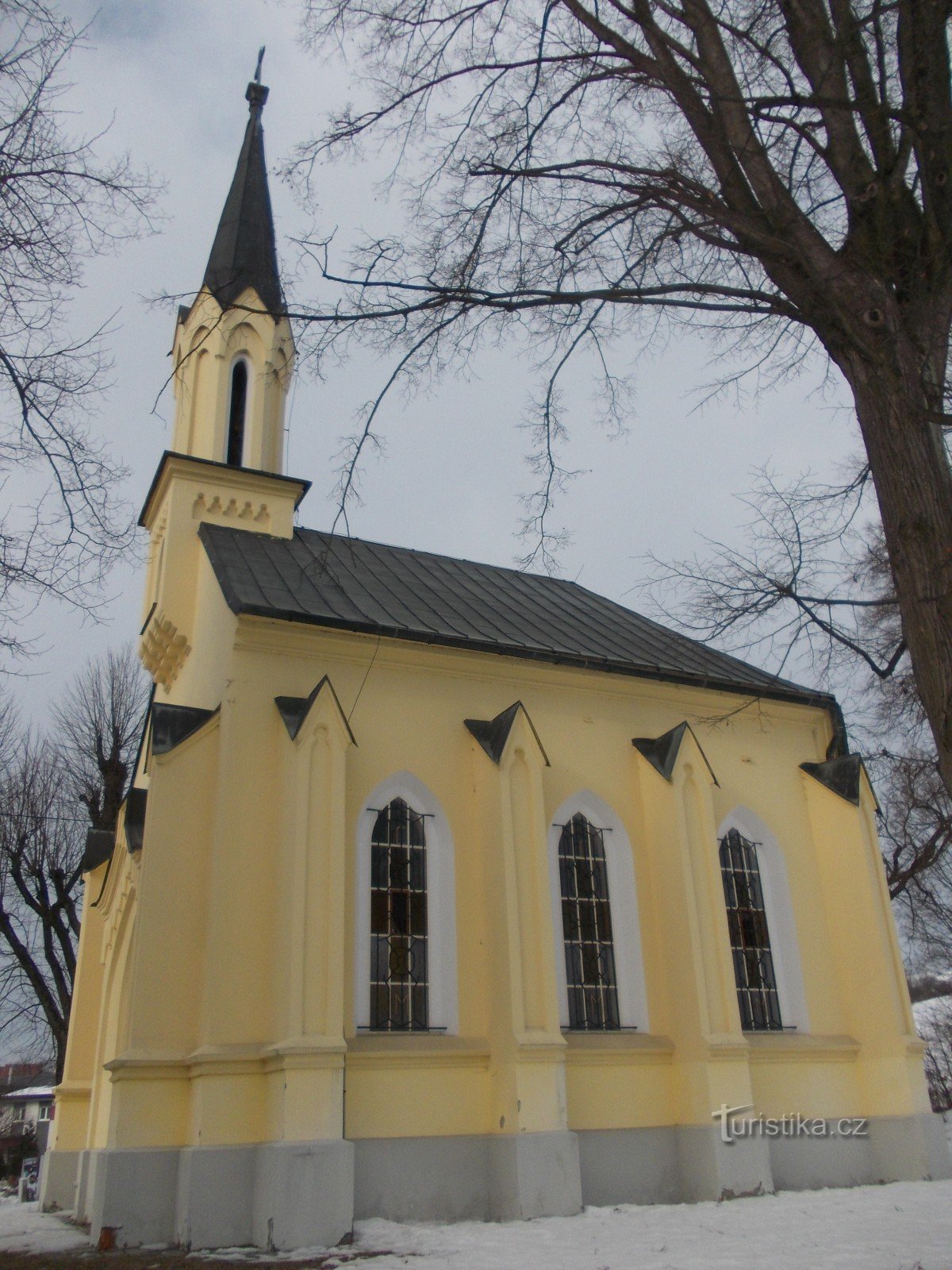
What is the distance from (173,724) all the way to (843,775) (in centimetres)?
849

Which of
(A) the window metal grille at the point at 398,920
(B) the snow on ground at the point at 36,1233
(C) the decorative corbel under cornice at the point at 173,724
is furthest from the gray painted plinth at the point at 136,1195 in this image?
(C) the decorative corbel under cornice at the point at 173,724

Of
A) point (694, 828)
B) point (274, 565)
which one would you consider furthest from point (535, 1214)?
point (274, 565)

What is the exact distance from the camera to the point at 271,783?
10516 millimetres

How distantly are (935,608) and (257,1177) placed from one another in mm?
7342

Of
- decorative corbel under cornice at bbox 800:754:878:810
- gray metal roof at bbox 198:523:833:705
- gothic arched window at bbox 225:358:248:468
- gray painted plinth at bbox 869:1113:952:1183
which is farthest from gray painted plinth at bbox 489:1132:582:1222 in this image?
gothic arched window at bbox 225:358:248:468

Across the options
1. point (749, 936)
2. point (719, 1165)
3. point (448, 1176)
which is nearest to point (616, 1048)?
point (719, 1165)

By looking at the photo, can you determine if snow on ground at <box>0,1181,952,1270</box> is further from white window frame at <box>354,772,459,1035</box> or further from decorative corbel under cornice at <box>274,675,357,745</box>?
decorative corbel under cornice at <box>274,675,357,745</box>

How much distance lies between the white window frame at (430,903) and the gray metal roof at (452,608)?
1.82 meters

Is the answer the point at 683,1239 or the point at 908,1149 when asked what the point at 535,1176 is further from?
the point at 908,1149

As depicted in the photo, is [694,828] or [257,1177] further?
[694,828]

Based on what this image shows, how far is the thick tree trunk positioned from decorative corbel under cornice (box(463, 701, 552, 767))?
5925 mm

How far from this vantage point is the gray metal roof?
11.8 meters

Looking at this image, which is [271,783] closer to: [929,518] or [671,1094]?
[671,1094]

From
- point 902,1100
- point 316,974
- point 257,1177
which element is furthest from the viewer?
point 902,1100
